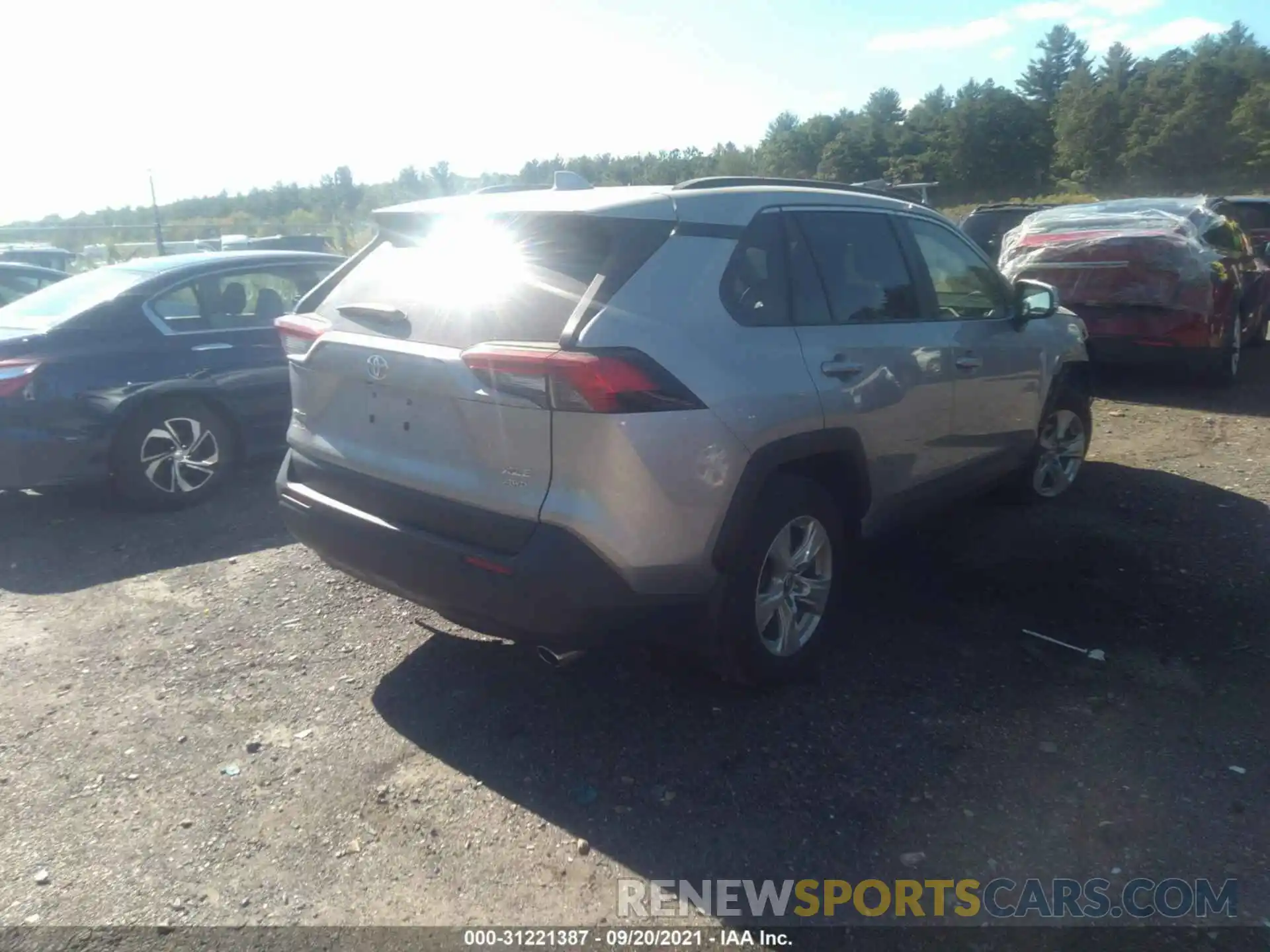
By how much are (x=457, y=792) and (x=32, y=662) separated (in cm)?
223

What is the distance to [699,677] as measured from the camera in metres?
4.12

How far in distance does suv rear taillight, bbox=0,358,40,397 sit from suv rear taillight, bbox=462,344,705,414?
387 centimetres

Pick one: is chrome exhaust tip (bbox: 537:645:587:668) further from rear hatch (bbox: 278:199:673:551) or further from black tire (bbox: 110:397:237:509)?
black tire (bbox: 110:397:237:509)

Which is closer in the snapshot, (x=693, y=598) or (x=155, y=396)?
(x=693, y=598)

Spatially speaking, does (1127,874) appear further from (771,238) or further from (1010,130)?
(1010,130)

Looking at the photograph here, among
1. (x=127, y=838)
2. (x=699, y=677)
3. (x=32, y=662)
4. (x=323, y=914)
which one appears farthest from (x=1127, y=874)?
(x=32, y=662)

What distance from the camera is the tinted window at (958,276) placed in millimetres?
4863

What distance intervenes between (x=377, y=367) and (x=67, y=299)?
13.1 ft

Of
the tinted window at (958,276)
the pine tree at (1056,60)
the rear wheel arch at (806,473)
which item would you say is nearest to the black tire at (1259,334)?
the tinted window at (958,276)

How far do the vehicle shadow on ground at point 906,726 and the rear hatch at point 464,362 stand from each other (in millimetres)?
853

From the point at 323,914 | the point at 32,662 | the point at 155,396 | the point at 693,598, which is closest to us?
the point at 323,914

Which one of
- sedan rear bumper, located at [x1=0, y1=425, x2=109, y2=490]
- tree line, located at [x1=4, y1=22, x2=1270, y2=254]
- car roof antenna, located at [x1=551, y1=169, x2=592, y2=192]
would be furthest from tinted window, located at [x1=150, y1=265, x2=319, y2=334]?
tree line, located at [x1=4, y1=22, x2=1270, y2=254]

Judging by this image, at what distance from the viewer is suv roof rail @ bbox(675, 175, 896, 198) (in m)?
3.93

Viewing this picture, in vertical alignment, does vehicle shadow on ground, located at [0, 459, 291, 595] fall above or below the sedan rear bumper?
below
